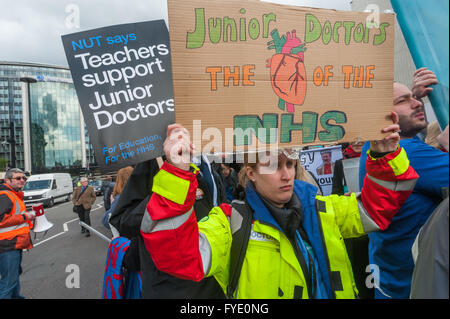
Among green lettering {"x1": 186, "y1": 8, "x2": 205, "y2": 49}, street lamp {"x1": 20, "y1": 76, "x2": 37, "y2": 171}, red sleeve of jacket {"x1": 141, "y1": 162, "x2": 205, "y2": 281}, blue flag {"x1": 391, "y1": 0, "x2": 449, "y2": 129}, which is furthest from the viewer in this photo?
street lamp {"x1": 20, "y1": 76, "x2": 37, "y2": 171}

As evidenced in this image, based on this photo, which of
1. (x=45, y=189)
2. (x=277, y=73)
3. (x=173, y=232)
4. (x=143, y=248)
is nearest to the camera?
(x=173, y=232)

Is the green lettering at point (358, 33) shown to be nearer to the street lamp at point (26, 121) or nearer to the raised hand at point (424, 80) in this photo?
the raised hand at point (424, 80)

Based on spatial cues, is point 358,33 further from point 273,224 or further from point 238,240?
point 238,240

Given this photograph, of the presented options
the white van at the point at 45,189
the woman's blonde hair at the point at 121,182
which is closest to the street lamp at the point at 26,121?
the white van at the point at 45,189

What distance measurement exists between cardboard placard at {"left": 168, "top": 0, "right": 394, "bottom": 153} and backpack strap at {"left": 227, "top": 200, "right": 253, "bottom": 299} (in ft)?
1.20

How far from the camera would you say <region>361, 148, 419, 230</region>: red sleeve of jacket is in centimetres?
134

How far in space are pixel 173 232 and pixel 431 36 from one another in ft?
3.87

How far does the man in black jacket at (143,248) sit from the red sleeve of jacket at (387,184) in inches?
41.3

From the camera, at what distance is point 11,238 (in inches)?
146

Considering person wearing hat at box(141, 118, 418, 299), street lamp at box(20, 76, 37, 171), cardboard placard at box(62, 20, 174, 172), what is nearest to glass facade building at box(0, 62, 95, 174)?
street lamp at box(20, 76, 37, 171)

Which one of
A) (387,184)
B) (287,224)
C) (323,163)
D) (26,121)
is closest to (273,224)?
(287,224)

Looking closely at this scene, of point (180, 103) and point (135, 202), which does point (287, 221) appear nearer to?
point (180, 103)

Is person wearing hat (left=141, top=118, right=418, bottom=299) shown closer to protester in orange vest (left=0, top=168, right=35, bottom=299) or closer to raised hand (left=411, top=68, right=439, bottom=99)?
raised hand (left=411, top=68, right=439, bottom=99)
